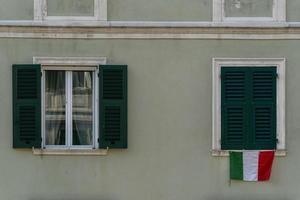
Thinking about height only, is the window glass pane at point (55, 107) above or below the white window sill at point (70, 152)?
above

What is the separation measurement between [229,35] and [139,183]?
3.01 m

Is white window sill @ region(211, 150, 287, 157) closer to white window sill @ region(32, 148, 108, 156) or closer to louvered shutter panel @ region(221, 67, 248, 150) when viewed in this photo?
louvered shutter panel @ region(221, 67, 248, 150)

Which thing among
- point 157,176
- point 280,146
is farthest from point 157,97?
point 280,146

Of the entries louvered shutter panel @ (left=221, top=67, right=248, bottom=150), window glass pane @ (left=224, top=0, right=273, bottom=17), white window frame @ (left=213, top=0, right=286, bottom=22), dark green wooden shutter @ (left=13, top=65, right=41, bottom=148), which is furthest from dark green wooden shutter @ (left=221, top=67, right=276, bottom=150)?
dark green wooden shutter @ (left=13, top=65, right=41, bottom=148)

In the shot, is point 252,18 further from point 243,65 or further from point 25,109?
point 25,109

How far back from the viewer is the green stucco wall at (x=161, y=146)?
12820mm

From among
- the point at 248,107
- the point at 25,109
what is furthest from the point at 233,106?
the point at 25,109

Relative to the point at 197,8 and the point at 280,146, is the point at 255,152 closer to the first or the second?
the point at 280,146

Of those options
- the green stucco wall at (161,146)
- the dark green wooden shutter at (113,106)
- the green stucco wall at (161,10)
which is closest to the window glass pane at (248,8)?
the green stucco wall at (161,10)

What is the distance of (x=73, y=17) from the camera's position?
12805mm

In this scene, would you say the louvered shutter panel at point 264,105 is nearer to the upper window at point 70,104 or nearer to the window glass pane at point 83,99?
the upper window at point 70,104

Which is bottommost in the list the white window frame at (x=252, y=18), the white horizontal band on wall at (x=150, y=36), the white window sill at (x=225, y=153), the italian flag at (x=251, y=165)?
the italian flag at (x=251, y=165)

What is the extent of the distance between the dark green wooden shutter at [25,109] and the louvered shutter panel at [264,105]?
373cm

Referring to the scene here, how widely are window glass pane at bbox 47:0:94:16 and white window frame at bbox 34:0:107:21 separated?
0.05 m
